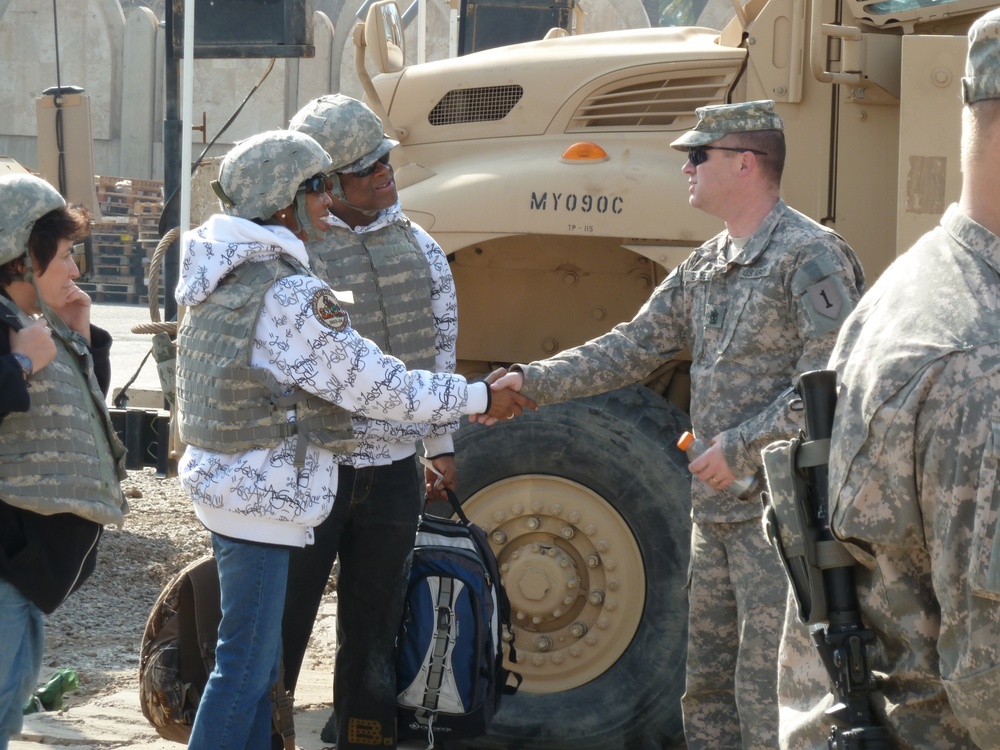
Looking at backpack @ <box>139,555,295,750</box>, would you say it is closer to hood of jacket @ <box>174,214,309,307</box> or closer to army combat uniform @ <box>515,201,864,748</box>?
hood of jacket @ <box>174,214,309,307</box>

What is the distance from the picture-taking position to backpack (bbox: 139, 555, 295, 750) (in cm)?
330

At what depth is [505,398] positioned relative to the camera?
3328 mm

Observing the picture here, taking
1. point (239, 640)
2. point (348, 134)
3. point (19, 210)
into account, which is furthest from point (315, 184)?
point (239, 640)

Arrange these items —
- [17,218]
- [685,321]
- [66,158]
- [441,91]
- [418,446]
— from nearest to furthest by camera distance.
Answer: [17,218] → [685,321] → [418,446] → [441,91] → [66,158]

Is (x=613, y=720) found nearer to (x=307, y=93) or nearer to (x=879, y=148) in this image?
(x=879, y=148)

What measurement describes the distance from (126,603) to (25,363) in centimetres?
332

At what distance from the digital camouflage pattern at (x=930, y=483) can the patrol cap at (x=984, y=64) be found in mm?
156

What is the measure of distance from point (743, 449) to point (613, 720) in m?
1.35

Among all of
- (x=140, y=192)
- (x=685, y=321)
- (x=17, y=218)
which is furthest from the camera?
(x=140, y=192)

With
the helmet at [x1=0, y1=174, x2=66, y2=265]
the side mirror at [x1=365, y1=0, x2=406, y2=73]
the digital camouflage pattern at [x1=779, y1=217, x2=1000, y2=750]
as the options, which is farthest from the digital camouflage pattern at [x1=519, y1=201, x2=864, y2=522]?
the side mirror at [x1=365, y1=0, x2=406, y2=73]

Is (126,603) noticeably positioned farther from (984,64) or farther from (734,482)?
(984,64)

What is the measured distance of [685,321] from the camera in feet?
10.9

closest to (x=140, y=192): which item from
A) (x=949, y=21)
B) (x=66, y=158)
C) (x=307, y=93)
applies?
(x=307, y=93)

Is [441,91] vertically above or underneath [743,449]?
above
